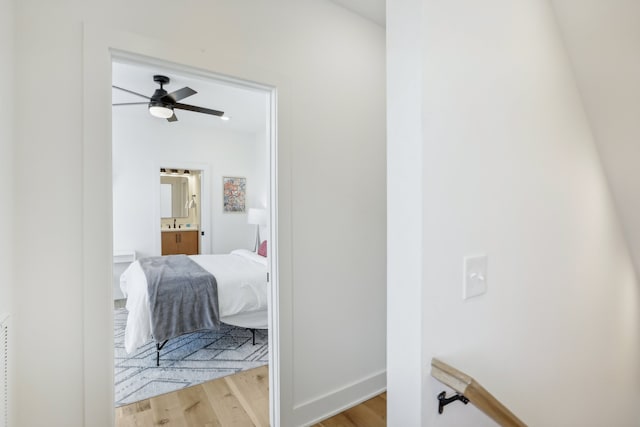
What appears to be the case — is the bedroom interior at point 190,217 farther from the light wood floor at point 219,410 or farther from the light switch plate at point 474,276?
the light switch plate at point 474,276

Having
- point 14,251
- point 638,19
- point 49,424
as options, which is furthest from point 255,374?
point 638,19

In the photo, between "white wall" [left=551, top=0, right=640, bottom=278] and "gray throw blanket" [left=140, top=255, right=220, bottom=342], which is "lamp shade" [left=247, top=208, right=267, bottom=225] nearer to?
"gray throw blanket" [left=140, top=255, right=220, bottom=342]

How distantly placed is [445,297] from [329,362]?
1400mm

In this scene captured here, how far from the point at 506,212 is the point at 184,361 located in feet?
9.57

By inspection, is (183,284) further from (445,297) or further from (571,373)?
(571,373)

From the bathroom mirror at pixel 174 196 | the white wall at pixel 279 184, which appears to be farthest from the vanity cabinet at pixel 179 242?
the white wall at pixel 279 184

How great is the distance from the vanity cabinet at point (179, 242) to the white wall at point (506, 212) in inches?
213

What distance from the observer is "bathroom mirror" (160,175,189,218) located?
605cm

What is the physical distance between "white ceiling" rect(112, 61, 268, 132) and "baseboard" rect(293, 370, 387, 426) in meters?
2.24

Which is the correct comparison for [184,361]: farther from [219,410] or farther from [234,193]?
[234,193]

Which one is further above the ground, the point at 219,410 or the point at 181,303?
the point at 181,303

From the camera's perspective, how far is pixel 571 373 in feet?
4.83

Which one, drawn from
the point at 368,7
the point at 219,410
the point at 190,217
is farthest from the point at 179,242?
the point at 368,7

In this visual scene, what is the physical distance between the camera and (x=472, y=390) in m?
0.77
